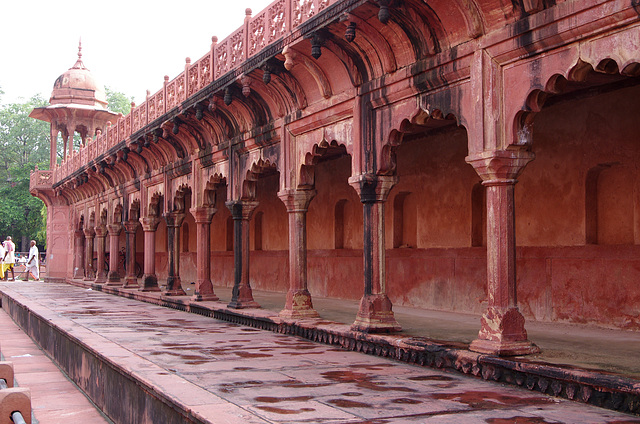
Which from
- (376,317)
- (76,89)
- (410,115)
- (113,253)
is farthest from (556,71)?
(76,89)

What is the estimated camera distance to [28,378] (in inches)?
403

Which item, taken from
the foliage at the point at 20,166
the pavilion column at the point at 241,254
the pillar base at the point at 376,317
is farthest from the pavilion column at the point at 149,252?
the foliage at the point at 20,166

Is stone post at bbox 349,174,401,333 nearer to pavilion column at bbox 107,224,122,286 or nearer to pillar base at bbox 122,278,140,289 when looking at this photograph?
pillar base at bbox 122,278,140,289

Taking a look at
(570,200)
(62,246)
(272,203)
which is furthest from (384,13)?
A: (62,246)

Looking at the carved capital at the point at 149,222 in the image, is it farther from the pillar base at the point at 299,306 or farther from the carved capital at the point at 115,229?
the pillar base at the point at 299,306

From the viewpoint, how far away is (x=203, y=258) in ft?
52.7

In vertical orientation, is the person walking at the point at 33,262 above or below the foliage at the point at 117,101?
below

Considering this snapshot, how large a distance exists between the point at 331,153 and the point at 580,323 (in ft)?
24.3

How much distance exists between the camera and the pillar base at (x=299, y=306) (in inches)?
460

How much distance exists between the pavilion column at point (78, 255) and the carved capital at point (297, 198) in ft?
→ 74.9

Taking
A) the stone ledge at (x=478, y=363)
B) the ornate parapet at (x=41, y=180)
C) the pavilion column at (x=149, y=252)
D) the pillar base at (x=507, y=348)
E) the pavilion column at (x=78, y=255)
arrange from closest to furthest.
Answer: the stone ledge at (x=478, y=363)
the pillar base at (x=507, y=348)
the pavilion column at (x=149, y=252)
the pavilion column at (x=78, y=255)
the ornate parapet at (x=41, y=180)

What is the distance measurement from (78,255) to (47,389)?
24.3 meters

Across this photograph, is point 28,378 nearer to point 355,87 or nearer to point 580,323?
point 355,87

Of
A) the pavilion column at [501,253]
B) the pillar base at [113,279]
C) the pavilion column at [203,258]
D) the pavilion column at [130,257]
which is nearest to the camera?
the pavilion column at [501,253]
